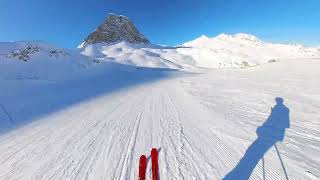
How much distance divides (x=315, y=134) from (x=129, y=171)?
161 inches

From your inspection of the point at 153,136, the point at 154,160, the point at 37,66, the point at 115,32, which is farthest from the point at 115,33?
the point at 154,160

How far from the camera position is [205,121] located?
274 inches

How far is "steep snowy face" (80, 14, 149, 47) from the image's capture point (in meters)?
87.7

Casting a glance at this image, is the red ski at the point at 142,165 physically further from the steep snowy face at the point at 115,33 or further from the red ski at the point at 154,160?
the steep snowy face at the point at 115,33

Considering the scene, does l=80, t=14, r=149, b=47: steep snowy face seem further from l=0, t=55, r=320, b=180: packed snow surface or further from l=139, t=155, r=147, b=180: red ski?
l=139, t=155, r=147, b=180: red ski

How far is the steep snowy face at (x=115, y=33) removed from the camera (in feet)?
288

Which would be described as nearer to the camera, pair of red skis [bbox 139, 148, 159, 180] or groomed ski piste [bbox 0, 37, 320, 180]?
pair of red skis [bbox 139, 148, 159, 180]

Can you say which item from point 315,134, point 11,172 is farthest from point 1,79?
point 315,134

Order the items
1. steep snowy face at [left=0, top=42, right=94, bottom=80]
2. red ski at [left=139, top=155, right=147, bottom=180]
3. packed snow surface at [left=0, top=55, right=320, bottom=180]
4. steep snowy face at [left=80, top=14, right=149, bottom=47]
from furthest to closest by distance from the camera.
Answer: steep snowy face at [left=80, top=14, right=149, bottom=47]
steep snowy face at [left=0, top=42, right=94, bottom=80]
packed snow surface at [left=0, top=55, right=320, bottom=180]
red ski at [left=139, top=155, right=147, bottom=180]

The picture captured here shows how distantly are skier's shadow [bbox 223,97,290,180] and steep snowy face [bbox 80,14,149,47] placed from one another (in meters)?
81.7

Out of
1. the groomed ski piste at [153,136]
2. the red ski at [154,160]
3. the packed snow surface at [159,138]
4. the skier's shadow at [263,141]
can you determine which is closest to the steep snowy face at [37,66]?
the groomed ski piste at [153,136]

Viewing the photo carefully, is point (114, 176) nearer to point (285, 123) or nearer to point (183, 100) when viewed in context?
point (285, 123)

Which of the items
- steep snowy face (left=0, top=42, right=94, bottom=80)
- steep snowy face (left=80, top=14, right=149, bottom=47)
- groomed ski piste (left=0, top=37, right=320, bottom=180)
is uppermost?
steep snowy face (left=80, top=14, right=149, bottom=47)

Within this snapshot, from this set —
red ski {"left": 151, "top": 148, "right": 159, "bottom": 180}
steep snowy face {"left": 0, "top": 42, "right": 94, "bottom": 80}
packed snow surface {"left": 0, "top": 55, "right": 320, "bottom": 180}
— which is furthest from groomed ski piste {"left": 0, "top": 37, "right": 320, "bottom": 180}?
steep snowy face {"left": 0, "top": 42, "right": 94, "bottom": 80}
